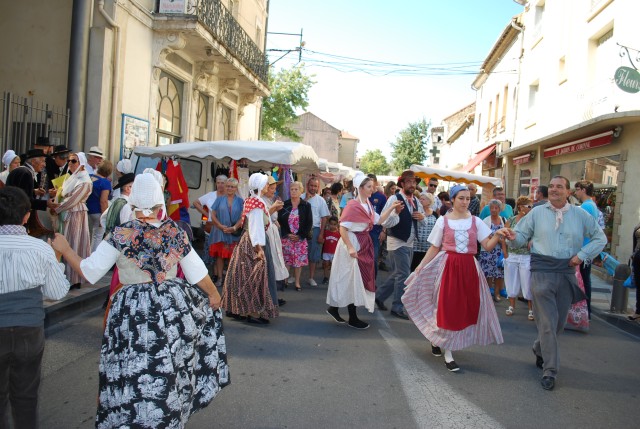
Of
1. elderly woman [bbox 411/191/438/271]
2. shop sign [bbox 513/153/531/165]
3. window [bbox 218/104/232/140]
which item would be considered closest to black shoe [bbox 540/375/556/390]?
elderly woman [bbox 411/191/438/271]

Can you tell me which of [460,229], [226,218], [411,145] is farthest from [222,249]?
[411,145]

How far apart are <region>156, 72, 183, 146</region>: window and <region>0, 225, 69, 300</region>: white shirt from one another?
12.6 meters

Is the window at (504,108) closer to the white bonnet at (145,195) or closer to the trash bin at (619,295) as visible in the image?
the trash bin at (619,295)

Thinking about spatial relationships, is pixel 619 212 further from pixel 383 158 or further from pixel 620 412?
pixel 383 158

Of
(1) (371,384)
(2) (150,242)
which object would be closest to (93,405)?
(2) (150,242)

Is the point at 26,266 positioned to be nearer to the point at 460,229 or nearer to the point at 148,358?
the point at 148,358

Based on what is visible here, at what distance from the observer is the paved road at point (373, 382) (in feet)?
13.4

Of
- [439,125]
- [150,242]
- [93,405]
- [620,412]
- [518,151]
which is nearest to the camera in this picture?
[150,242]

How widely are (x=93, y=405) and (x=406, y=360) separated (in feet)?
9.76

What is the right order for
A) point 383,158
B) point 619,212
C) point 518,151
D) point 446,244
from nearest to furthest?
point 446,244, point 619,212, point 518,151, point 383,158

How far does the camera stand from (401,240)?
7723 mm

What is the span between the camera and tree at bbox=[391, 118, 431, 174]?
65.4 meters

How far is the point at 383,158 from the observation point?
111 meters

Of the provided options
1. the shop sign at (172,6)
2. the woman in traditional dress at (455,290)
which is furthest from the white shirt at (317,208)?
the shop sign at (172,6)
